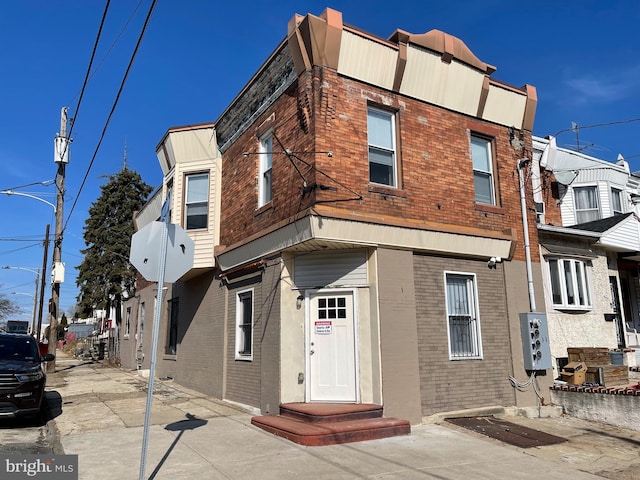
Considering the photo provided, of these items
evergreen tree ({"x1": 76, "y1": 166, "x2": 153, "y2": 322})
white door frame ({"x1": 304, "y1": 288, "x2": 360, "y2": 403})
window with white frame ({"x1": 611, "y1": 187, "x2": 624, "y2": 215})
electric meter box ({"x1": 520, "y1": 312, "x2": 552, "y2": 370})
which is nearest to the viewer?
white door frame ({"x1": 304, "y1": 288, "x2": 360, "y2": 403})

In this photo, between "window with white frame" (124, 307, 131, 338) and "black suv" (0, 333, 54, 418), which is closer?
"black suv" (0, 333, 54, 418)

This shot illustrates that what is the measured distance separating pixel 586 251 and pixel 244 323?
9.38 meters

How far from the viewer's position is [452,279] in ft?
35.0

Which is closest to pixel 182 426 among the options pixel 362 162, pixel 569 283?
pixel 362 162

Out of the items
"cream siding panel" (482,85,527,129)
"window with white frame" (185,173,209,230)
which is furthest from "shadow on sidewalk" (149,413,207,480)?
"cream siding panel" (482,85,527,129)

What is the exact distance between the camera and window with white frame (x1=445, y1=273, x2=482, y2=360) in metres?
10.4

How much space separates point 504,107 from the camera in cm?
1224

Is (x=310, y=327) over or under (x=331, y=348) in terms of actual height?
over

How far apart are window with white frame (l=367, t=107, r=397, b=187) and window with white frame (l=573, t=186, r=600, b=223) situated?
9226mm

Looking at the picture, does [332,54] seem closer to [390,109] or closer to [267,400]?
[390,109]

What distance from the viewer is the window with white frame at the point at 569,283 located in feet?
41.2

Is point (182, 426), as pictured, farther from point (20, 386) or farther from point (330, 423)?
point (20, 386)

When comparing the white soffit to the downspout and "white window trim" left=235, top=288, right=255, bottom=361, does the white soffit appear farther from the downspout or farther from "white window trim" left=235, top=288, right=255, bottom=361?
"white window trim" left=235, top=288, right=255, bottom=361

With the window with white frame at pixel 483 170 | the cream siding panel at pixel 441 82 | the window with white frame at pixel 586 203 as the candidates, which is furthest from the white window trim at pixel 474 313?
the window with white frame at pixel 586 203
